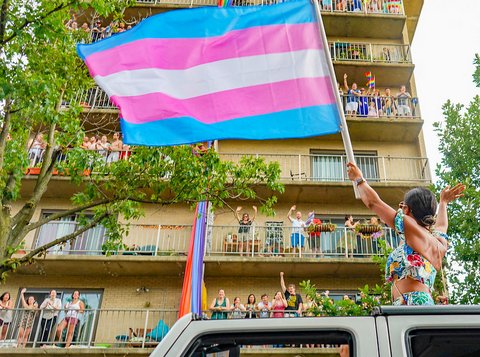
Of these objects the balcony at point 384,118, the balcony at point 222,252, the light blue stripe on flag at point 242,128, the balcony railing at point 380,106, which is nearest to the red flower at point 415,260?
the light blue stripe on flag at point 242,128

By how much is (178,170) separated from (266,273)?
701cm

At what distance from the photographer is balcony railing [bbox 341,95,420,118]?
2030 cm

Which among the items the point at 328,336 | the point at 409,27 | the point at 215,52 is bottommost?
the point at 328,336

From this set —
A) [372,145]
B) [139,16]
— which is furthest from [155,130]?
[139,16]

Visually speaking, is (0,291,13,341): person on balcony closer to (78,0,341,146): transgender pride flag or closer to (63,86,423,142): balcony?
(63,86,423,142): balcony

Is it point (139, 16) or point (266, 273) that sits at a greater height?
point (139, 16)

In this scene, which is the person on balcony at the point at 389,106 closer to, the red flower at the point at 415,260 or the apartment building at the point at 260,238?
the apartment building at the point at 260,238

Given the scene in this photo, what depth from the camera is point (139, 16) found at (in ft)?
72.3

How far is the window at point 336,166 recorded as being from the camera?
65.3ft

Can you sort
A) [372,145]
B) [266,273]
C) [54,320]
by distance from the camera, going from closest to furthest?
[54,320] → [266,273] → [372,145]

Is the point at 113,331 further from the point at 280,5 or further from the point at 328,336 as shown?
the point at 328,336

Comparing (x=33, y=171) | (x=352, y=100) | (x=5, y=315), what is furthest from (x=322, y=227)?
(x=33, y=171)

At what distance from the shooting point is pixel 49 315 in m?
16.2

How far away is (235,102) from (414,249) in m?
3.09
